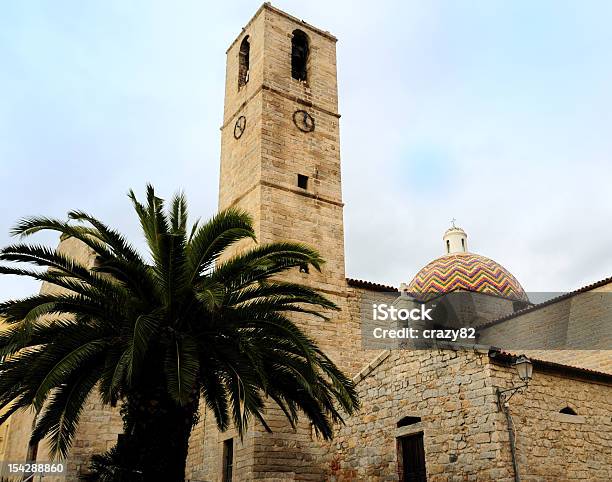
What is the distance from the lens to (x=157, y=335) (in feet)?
28.0

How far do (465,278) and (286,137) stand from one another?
41.7ft

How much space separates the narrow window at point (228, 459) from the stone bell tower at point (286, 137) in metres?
4.17

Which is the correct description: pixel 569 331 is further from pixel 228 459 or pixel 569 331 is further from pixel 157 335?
pixel 157 335

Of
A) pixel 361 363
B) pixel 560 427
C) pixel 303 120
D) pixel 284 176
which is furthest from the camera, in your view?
pixel 303 120

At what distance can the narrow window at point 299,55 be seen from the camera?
63.8 ft

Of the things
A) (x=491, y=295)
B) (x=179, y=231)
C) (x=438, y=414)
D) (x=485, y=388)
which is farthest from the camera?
(x=491, y=295)

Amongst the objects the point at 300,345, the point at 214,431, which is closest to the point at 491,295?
the point at 214,431

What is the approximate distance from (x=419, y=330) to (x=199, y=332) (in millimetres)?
6961

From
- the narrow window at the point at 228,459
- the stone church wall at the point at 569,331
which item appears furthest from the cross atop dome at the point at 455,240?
the narrow window at the point at 228,459

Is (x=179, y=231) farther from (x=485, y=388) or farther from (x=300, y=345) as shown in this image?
(x=485, y=388)

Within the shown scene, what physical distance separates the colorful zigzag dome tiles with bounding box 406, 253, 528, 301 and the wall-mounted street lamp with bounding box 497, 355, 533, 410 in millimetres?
15454

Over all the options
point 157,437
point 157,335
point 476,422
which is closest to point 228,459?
point 157,437

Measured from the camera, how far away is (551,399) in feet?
35.6

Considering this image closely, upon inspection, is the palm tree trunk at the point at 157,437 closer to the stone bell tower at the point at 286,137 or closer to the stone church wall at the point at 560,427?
the stone church wall at the point at 560,427
